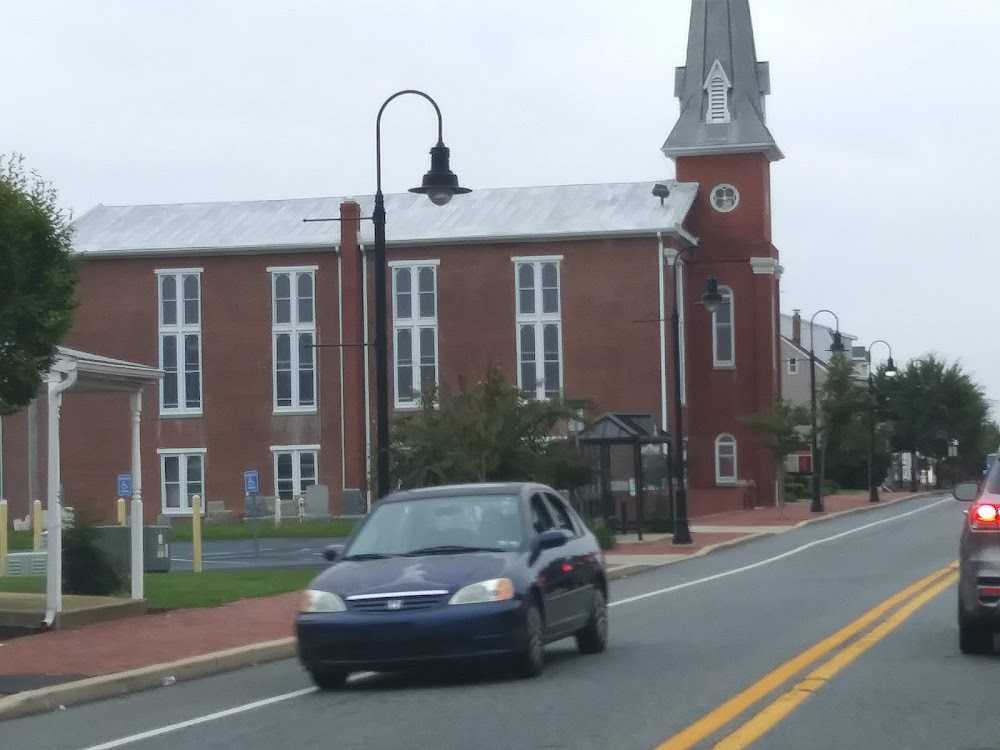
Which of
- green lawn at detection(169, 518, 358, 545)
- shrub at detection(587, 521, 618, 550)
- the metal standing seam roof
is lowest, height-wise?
green lawn at detection(169, 518, 358, 545)

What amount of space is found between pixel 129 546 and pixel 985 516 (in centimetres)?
1393

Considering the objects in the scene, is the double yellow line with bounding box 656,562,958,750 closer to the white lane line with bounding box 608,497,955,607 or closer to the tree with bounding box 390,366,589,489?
the white lane line with bounding box 608,497,955,607

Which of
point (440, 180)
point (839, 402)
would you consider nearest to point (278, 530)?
point (839, 402)

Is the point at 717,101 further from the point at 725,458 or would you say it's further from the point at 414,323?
the point at 414,323

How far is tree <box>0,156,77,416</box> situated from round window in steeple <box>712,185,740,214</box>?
159ft

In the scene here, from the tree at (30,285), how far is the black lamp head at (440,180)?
6.16 metres

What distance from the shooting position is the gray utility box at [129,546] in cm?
2304

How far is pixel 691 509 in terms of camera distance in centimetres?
6159

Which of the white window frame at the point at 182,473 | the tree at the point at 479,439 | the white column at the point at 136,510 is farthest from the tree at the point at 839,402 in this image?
the white column at the point at 136,510

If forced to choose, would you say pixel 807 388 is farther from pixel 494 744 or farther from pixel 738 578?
pixel 494 744

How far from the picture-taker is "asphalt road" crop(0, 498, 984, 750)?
1012 centimetres

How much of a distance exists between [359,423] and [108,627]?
40783 millimetres

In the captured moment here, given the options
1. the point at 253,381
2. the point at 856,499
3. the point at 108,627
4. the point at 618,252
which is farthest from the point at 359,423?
the point at 108,627

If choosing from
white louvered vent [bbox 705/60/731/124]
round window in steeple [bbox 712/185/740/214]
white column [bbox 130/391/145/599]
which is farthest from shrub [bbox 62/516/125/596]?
white louvered vent [bbox 705/60/731/124]
